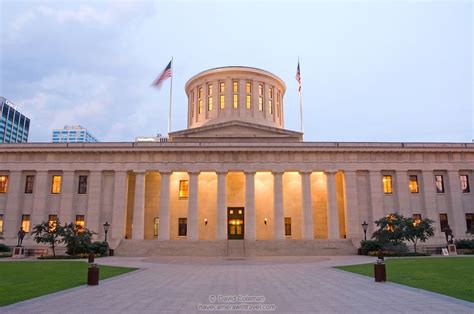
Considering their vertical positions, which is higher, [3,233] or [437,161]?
[437,161]

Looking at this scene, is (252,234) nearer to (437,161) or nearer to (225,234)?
(225,234)

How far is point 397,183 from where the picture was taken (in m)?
43.7

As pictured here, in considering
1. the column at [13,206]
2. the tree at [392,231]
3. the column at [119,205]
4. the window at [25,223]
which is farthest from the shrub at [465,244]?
the column at [13,206]

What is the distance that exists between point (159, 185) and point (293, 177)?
57.0ft

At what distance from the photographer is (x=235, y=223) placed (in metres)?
47.2

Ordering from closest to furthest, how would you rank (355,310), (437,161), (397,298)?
(355,310) → (397,298) → (437,161)

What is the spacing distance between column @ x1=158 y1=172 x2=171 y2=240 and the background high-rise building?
125 m

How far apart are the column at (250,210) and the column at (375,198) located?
13.3m

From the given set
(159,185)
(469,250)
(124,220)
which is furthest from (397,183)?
(124,220)

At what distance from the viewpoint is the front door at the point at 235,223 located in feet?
154

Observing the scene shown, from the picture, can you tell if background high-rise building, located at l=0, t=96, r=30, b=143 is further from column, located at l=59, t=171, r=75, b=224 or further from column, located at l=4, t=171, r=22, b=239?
column, located at l=59, t=171, r=75, b=224

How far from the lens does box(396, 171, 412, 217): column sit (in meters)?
42.8

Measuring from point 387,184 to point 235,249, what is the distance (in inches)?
798

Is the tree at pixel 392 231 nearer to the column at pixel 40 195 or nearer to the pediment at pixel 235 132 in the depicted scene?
the pediment at pixel 235 132
